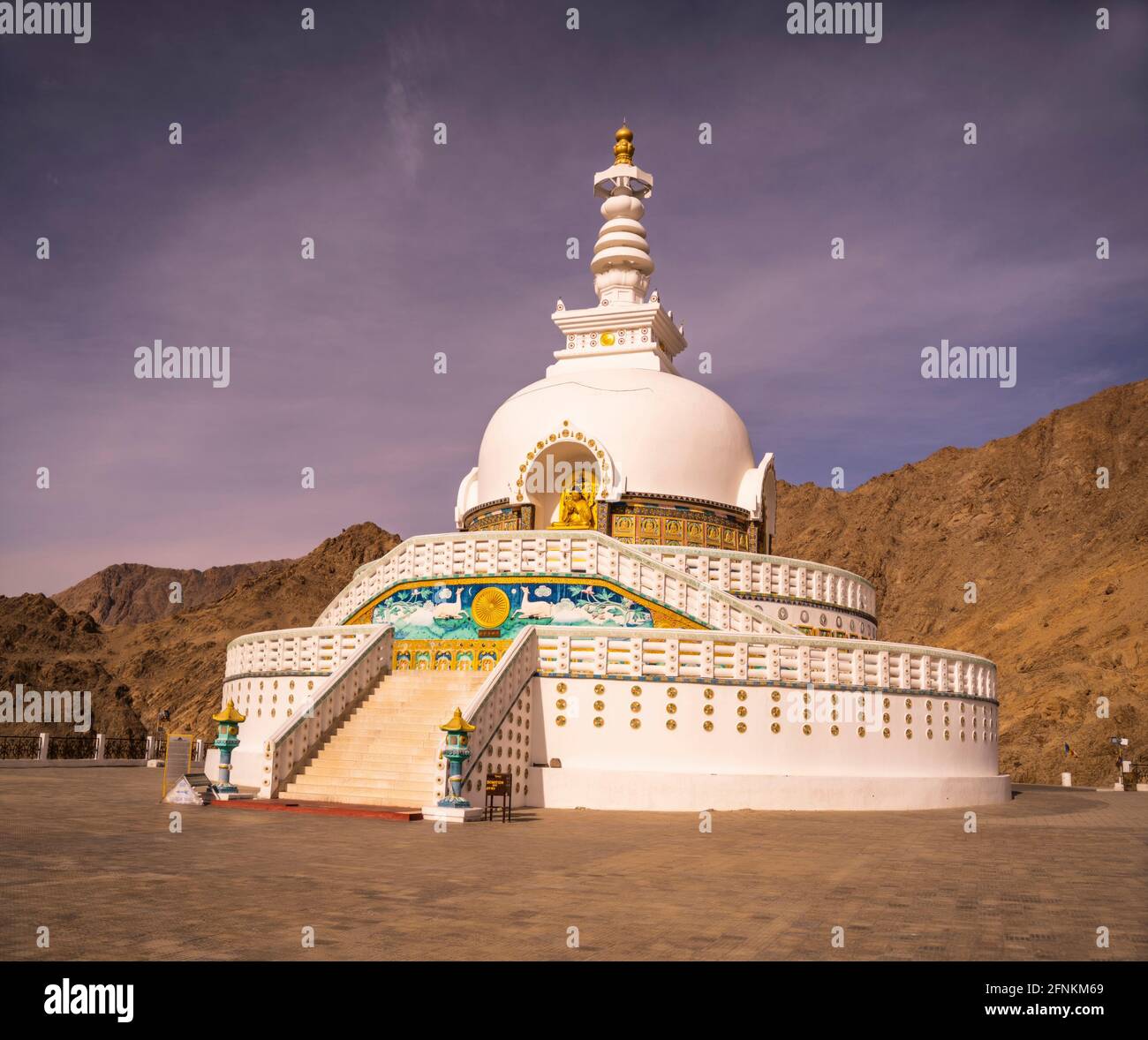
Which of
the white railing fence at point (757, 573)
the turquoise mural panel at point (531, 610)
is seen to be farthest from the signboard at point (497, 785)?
the white railing fence at point (757, 573)

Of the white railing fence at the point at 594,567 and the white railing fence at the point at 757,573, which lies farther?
the white railing fence at the point at 757,573

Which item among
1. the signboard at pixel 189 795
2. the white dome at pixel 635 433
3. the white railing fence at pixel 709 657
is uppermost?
the white dome at pixel 635 433

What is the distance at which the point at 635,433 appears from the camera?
29578mm

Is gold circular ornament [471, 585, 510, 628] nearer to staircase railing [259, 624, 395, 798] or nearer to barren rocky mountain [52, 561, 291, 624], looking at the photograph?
staircase railing [259, 624, 395, 798]

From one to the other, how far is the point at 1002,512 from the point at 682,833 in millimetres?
86546

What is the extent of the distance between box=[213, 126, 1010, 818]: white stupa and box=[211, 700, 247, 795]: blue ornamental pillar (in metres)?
0.73

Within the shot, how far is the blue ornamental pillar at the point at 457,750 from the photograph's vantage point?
15.9m

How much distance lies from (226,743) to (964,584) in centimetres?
8118

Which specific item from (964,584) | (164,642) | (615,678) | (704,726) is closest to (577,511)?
(615,678)

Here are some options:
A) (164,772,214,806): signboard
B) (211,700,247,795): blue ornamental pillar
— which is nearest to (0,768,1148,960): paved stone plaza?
(164,772,214,806): signboard

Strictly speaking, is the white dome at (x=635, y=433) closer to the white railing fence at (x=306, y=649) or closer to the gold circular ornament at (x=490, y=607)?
→ the gold circular ornament at (x=490, y=607)

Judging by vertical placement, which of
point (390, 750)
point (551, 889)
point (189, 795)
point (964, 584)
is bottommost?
point (189, 795)

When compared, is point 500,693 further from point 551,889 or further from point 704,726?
point 551,889

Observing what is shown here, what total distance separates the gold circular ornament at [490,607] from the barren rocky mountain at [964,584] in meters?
36.4
